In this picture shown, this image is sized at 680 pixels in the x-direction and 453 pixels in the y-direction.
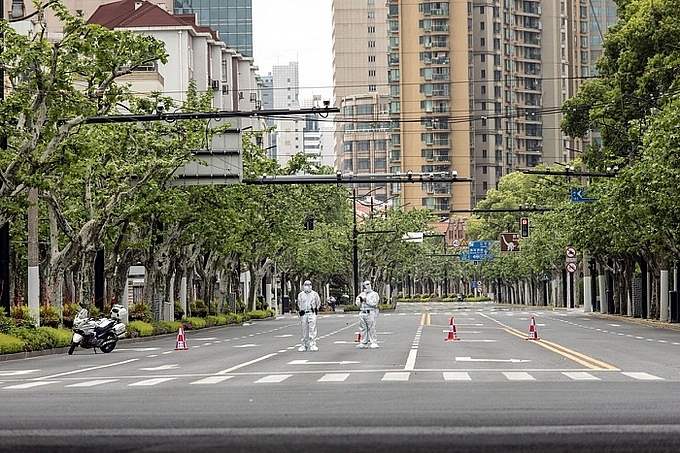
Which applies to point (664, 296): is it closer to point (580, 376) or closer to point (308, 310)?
point (308, 310)

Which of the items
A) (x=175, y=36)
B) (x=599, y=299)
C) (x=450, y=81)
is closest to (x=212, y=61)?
(x=175, y=36)

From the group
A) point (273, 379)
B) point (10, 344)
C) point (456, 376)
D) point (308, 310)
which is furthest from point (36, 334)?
point (456, 376)

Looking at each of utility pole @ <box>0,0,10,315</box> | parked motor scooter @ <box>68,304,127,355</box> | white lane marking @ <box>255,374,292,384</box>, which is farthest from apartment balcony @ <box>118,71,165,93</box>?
white lane marking @ <box>255,374,292,384</box>

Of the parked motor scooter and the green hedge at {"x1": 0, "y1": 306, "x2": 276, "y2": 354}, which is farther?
the parked motor scooter

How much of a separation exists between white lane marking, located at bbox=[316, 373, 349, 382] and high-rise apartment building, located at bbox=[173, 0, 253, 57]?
6087 inches

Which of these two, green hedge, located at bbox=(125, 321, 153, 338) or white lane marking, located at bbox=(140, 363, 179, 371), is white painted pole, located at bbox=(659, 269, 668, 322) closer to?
green hedge, located at bbox=(125, 321, 153, 338)

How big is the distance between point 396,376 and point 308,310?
12477 millimetres

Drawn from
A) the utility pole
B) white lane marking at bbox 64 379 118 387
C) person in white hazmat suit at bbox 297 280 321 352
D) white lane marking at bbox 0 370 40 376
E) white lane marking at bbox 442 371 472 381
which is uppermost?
the utility pole

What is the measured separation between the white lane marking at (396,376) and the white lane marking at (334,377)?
2.45ft

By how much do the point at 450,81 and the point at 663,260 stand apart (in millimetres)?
119214

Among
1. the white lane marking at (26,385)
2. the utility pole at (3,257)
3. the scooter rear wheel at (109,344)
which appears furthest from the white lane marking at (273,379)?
the utility pole at (3,257)

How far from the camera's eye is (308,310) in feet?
120

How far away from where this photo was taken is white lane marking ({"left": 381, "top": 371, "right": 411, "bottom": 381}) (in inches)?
917

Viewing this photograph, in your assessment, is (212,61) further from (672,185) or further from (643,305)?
(672,185)
